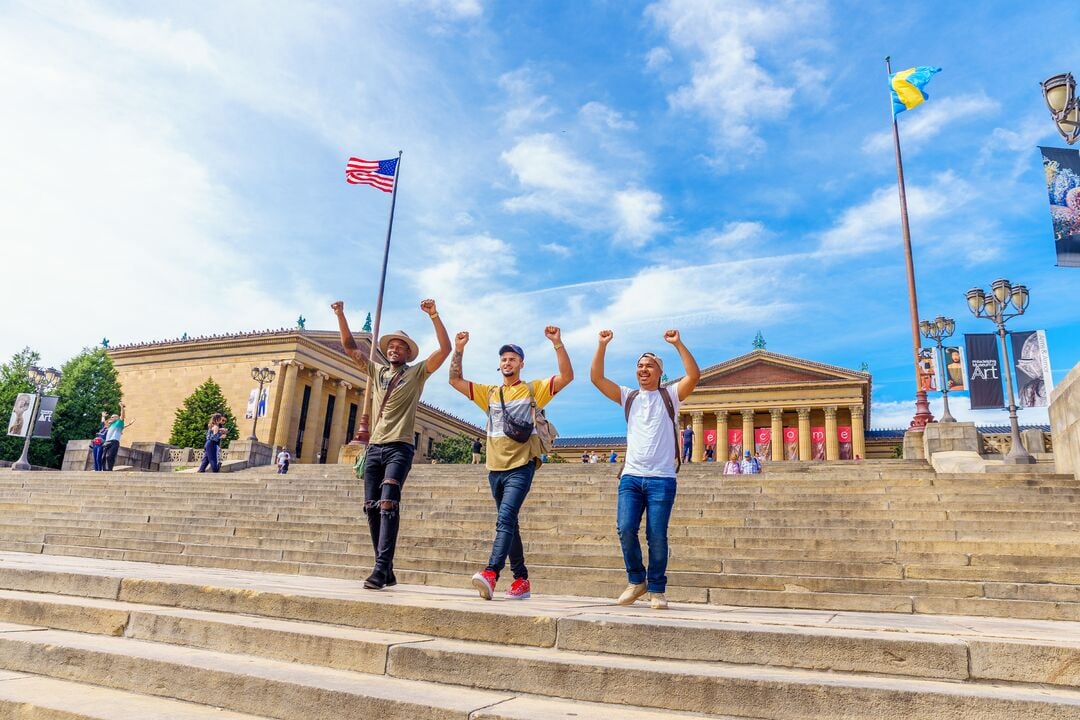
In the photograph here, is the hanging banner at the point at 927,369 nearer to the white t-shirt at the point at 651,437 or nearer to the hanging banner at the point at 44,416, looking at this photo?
the white t-shirt at the point at 651,437

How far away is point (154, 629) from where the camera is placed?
145 inches

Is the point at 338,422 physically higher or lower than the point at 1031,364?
higher

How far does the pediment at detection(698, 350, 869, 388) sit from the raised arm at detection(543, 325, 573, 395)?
4704cm

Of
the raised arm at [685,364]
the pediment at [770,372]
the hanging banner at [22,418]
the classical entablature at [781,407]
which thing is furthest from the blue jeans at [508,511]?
the classical entablature at [781,407]

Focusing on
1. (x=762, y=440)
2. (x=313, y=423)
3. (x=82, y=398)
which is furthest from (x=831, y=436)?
(x=82, y=398)

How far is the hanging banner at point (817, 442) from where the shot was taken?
5045cm

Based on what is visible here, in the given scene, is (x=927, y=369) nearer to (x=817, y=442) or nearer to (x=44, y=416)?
(x=44, y=416)

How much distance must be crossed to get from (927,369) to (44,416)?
2907 centimetres

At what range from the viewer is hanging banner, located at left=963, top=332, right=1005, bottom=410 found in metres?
16.9

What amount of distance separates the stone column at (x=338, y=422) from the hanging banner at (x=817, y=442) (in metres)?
36.5

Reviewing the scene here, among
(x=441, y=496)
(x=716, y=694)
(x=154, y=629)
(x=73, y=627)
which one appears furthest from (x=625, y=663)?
(x=441, y=496)

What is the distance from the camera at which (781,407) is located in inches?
2023

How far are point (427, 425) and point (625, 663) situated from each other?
64744 millimetres

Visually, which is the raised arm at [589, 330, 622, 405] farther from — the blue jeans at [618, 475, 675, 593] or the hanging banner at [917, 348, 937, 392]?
the hanging banner at [917, 348, 937, 392]
